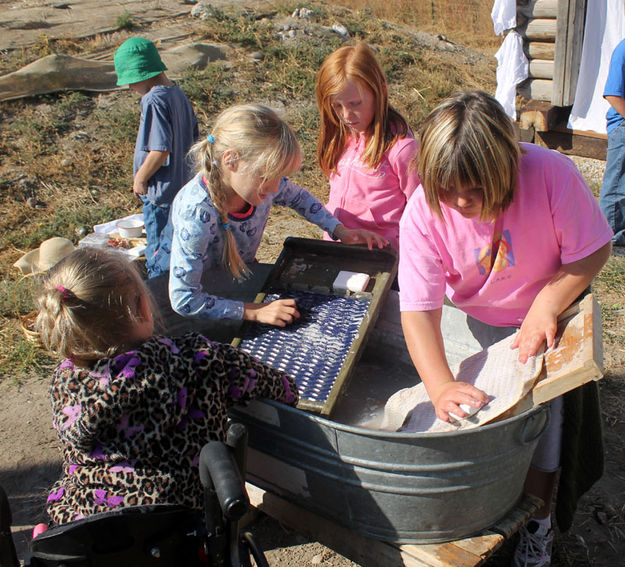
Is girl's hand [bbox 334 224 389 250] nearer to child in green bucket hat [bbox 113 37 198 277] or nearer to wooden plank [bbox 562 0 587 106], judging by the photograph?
child in green bucket hat [bbox 113 37 198 277]

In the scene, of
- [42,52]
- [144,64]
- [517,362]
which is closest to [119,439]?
[517,362]

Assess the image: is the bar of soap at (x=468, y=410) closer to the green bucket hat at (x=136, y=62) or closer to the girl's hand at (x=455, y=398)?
the girl's hand at (x=455, y=398)

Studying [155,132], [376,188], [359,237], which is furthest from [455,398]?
[155,132]

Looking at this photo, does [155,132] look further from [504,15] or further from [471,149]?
[504,15]

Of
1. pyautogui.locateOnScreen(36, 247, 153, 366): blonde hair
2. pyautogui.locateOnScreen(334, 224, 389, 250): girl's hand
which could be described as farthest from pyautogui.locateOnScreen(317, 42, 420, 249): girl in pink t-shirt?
pyautogui.locateOnScreen(36, 247, 153, 366): blonde hair

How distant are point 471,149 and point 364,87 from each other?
1.30m

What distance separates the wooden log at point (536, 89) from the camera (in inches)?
270

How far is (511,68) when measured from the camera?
6875mm

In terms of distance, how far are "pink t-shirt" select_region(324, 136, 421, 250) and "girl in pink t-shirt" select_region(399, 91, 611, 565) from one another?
871 millimetres

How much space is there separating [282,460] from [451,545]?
0.55m

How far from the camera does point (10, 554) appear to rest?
1.42m

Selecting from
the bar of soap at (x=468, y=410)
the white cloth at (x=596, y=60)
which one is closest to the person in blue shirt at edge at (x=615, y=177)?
the white cloth at (x=596, y=60)

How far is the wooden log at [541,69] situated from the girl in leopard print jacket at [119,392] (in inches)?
248

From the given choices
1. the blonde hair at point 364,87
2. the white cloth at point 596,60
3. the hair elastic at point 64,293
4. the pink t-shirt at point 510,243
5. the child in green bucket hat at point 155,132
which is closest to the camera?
the hair elastic at point 64,293
